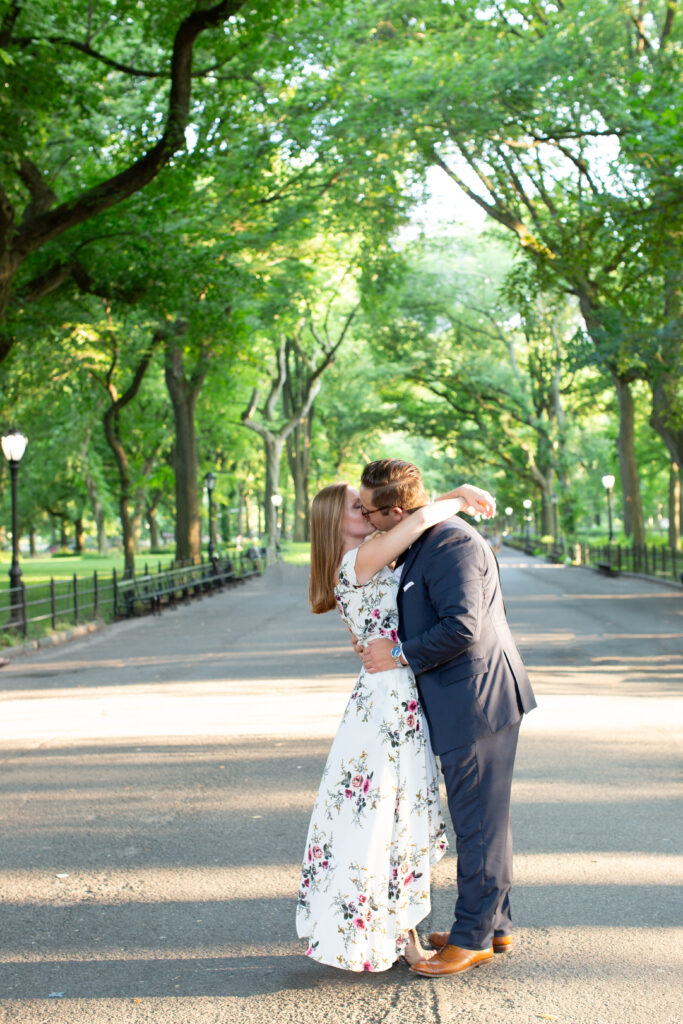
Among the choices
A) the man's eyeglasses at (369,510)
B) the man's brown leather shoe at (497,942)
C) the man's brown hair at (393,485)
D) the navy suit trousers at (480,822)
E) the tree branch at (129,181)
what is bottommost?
the man's brown leather shoe at (497,942)

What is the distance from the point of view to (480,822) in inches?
159

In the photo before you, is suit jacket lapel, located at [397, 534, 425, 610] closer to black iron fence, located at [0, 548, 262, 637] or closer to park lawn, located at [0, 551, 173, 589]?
black iron fence, located at [0, 548, 262, 637]

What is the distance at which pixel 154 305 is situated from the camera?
1964 cm

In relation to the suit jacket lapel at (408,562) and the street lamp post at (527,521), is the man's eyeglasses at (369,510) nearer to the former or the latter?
the suit jacket lapel at (408,562)

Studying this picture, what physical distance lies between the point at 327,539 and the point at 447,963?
1680 millimetres

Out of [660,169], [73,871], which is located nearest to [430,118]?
[660,169]

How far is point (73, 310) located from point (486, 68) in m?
10.2

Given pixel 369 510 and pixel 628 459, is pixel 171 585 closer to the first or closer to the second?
pixel 628 459

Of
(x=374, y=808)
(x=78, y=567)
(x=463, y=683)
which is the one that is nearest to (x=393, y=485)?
(x=463, y=683)

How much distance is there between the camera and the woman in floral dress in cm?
393

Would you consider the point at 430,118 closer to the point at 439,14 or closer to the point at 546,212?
the point at 439,14

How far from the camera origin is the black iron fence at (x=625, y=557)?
3281 centimetres

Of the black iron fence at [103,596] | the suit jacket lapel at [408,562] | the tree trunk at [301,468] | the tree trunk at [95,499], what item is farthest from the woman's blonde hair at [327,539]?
the tree trunk at [301,468]

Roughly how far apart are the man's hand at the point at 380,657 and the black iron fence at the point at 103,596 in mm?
13598
